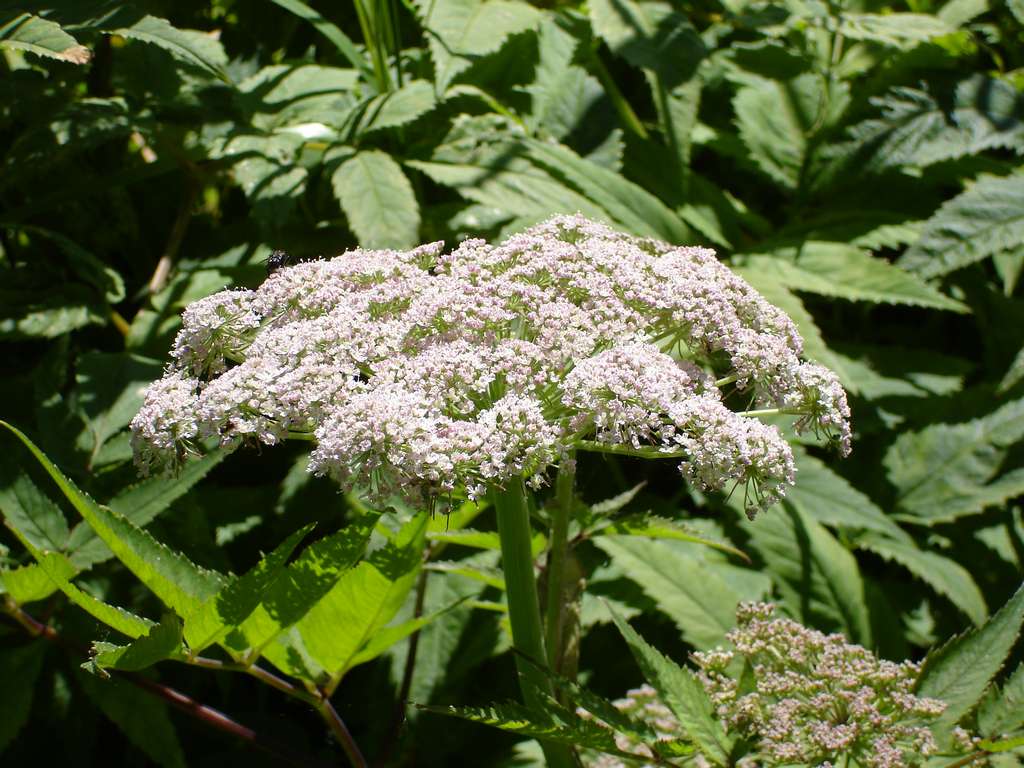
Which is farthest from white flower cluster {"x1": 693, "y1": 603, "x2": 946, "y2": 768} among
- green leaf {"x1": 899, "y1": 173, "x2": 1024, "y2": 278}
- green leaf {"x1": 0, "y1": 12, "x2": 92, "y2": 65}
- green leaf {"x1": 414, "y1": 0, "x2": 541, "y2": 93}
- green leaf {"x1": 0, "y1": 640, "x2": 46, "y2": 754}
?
green leaf {"x1": 0, "y1": 12, "x2": 92, "y2": 65}

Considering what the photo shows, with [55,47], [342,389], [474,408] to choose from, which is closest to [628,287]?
[474,408]

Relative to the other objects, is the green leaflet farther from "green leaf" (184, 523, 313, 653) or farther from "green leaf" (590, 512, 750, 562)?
"green leaf" (590, 512, 750, 562)

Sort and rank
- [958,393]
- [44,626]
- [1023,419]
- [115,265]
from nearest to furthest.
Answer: [44,626] → [1023,419] → [958,393] → [115,265]

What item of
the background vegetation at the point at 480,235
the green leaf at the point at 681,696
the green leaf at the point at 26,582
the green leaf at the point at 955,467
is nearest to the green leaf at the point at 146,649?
the green leaf at the point at 26,582

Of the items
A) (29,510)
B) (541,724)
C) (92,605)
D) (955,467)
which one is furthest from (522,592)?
(955,467)

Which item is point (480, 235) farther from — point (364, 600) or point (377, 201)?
point (364, 600)

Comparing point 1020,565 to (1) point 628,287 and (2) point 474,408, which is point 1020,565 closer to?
(1) point 628,287

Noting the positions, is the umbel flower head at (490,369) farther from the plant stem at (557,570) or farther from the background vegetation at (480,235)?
the background vegetation at (480,235)
